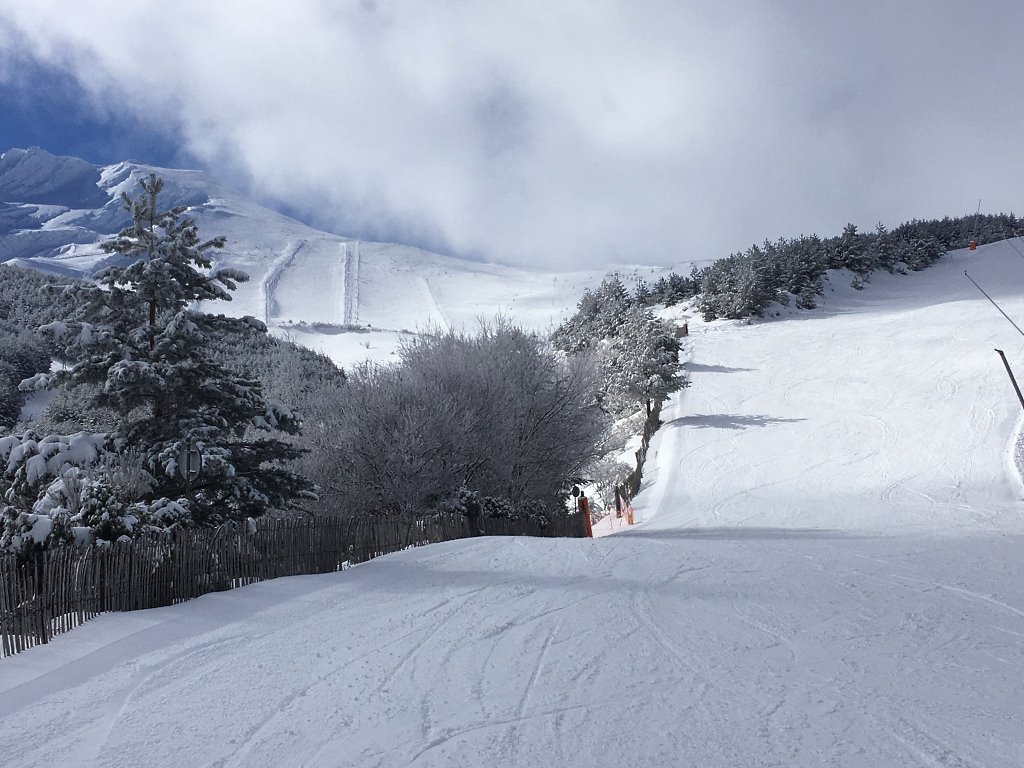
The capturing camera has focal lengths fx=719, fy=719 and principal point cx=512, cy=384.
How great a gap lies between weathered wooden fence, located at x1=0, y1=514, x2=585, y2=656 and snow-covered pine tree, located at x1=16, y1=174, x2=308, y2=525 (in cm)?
215

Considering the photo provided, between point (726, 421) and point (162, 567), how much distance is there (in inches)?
1563

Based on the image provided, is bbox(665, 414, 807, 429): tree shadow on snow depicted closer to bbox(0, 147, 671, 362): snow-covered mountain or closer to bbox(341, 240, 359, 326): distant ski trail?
bbox(0, 147, 671, 362): snow-covered mountain

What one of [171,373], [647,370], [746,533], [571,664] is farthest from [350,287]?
[571,664]

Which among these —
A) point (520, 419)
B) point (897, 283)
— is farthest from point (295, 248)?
point (520, 419)

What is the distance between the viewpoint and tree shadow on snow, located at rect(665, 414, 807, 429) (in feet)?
144

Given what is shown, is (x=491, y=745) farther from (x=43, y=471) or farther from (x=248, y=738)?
(x=43, y=471)

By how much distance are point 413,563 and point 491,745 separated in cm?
939

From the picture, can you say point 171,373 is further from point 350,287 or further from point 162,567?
point 350,287

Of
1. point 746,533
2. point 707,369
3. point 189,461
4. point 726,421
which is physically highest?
point 189,461

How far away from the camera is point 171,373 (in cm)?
1476

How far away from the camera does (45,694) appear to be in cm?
652

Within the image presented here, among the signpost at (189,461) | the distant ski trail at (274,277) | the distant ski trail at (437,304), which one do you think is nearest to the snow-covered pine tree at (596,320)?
the distant ski trail at (437,304)

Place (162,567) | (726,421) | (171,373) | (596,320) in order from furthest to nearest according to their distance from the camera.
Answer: (596,320) < (726,421) < (171,373) < (162,567)

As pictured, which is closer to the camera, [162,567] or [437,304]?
[162,567]
